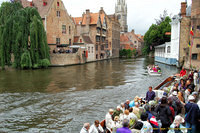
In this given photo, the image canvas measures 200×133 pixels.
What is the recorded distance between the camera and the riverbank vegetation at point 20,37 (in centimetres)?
3219

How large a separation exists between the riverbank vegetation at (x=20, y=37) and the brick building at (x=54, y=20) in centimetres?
950

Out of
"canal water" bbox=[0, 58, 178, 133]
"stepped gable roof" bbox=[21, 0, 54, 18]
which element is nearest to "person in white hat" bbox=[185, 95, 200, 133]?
"canal water" bbox=[0, 58, 178, 133]

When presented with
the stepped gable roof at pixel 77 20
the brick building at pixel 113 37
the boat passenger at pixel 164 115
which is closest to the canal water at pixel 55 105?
the boat passenger at pixel 164 115

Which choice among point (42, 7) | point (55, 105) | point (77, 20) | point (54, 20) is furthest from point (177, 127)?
point (77, 20)

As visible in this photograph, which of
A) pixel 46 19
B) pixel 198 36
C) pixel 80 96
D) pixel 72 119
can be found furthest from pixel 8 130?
pixel 46 19

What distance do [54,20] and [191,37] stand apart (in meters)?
A: 30.1

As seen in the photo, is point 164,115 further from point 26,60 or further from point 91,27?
point 91,27

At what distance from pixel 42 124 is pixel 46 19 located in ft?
121

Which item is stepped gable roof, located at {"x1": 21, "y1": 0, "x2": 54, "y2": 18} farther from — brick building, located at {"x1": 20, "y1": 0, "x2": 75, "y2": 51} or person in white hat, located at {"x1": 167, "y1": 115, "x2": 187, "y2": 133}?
person in white hat, located at {"x1": 167, "y1": 115, "x2": 187, "y2": 133}

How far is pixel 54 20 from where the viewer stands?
147ft

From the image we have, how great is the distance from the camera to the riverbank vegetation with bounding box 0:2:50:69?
32.2m

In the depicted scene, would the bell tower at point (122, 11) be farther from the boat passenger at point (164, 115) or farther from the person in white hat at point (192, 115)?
the person in white hat at point (192, 115)

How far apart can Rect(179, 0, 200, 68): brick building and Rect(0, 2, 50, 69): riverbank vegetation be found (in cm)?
2492

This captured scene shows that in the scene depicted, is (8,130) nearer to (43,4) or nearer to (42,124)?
(42,124)
